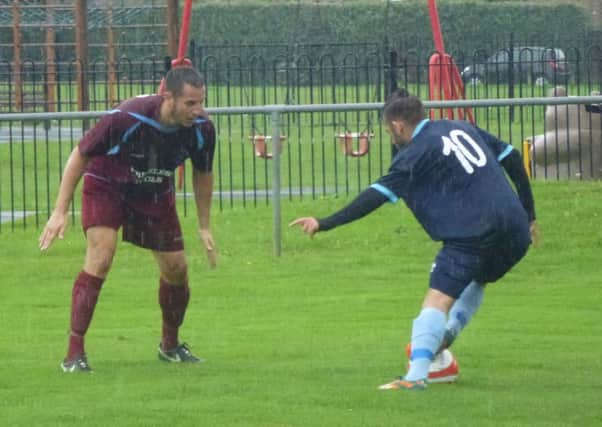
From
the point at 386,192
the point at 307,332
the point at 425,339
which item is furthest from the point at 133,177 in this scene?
the point at 307,332

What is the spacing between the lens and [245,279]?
13469 mm

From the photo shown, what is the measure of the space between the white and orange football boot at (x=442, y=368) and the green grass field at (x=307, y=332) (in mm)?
90

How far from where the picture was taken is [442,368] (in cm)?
814

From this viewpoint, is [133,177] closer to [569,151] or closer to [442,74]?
[569,151]

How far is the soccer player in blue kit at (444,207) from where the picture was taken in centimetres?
775

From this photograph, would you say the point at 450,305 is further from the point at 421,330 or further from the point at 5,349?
the point at 5,349

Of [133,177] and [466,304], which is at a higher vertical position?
[133,177]

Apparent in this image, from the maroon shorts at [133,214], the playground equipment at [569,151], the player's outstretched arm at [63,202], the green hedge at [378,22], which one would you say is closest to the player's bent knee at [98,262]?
the maroon shorts at [133,214]

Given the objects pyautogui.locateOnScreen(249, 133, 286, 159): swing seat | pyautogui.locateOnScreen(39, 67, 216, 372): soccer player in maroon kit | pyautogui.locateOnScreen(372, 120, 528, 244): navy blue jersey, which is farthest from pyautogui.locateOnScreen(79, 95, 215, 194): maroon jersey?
pyautogui.locateOnScreen(249, 133, 286, 159): swing seat

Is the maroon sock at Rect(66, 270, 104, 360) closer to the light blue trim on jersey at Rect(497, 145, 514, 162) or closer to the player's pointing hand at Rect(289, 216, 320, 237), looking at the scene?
the player's pointing hand at Rect(289, 216, 320, 237)

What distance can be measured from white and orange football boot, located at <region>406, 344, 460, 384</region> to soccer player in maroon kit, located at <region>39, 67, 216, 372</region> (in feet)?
5.49

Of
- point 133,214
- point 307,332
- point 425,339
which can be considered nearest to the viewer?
point 425,339

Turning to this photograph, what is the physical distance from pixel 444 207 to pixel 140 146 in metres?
1.87

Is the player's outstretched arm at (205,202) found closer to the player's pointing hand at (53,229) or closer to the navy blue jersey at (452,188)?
the player's pointing hand at (53,229)
